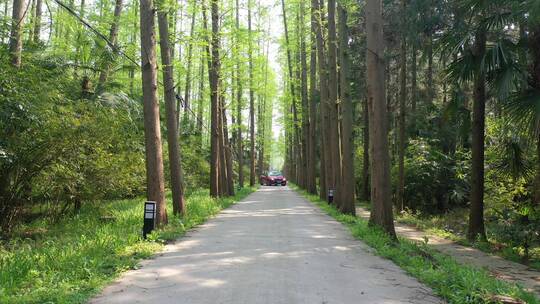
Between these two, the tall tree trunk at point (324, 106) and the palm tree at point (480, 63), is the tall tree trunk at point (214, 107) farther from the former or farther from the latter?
the palm tree at point (480, 63)

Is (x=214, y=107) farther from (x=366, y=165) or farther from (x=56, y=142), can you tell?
(x=56, y=142)

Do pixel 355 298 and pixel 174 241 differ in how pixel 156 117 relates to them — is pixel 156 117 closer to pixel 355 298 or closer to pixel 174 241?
pixel 174 241

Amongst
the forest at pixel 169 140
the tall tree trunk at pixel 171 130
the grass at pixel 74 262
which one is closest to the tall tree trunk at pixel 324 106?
the forest at pixel 169 140

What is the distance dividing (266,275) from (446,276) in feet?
8.35

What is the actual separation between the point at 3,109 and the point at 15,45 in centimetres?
411

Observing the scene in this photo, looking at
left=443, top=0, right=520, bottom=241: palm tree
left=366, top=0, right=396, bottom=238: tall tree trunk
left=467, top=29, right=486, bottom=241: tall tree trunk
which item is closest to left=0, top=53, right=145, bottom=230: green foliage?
left=366, top=0, right=396, bottom=238: tall tree trunk

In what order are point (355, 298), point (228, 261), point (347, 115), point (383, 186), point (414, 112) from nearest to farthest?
1. point (355, 298)
2. point (228, 261)
3. point (383, 186)
4. point (347, 115)
5. point (414, 112)

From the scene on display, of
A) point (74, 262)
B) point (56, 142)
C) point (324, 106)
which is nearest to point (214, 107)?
point (324, 106)

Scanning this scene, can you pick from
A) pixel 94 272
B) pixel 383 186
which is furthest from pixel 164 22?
pixel 94 272

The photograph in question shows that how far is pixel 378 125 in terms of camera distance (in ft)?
36.2

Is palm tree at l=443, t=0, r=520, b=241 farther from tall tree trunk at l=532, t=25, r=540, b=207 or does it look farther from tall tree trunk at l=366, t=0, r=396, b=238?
tall tree trunk at l=366, t=0, r=396, b=238

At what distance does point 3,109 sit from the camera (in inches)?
370

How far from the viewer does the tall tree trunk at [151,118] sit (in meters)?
11.1

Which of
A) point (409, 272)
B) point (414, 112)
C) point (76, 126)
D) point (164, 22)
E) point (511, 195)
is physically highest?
point (164, 22)
